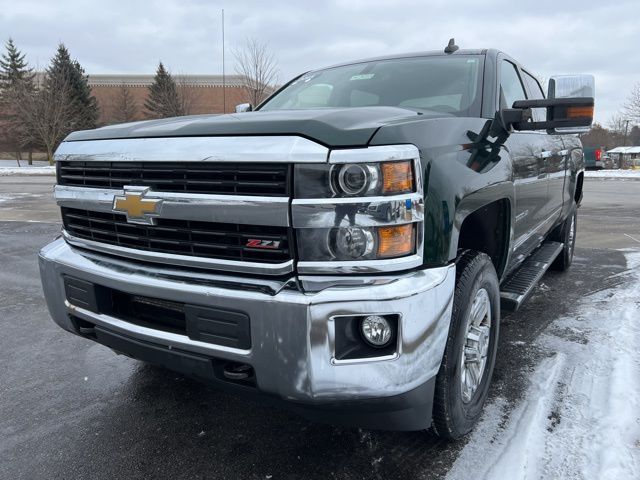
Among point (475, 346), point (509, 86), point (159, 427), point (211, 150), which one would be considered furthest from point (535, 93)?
point (159, 427)

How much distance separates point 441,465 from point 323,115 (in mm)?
1541

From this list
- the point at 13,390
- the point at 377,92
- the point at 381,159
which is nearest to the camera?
the point at 381,159

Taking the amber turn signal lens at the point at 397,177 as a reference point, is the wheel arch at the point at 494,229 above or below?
below

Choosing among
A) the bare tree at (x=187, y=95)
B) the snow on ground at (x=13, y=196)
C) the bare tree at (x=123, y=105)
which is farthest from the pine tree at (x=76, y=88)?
the snow on ground at (x=13, y=196)

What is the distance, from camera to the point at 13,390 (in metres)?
2.88

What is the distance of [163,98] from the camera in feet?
144

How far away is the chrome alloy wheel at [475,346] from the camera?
2291mm

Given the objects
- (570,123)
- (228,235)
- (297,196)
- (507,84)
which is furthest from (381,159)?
(507,84)

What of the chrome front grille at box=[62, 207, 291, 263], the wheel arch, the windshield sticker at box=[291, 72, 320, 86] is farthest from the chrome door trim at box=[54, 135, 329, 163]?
the windshield sticker at box=[291, 72, 320, 86]

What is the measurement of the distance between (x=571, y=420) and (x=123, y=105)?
56.6 m

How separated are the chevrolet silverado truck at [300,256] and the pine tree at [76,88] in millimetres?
46531

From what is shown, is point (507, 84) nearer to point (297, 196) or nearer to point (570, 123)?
point (570, 123)

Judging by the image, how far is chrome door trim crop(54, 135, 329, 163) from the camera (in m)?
1.71

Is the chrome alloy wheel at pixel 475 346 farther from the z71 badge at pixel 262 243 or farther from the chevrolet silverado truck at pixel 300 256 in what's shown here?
the z71 badge at pixel 262 243
